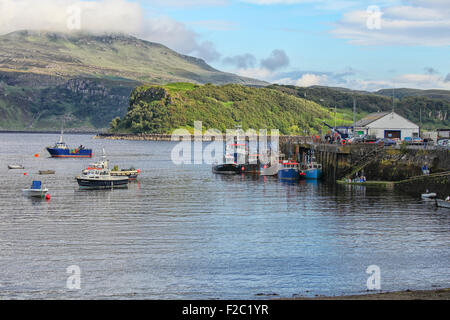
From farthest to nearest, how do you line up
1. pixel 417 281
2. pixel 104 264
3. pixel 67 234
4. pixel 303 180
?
1. pixel 303 180
2. pixel 67 234
3. pixel 104 264
4. pixel 417 281

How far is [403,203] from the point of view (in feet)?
177

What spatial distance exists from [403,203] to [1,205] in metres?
37.3

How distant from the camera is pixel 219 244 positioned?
1395 inches

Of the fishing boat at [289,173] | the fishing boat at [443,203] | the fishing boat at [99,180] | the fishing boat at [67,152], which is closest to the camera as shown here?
the fishing boat at [443,203]

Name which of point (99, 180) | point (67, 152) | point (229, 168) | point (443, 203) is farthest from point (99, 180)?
point (67, 152)

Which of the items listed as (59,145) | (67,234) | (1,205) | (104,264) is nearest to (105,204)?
(1,205)

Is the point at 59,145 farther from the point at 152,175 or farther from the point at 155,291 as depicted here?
the point at 155,291

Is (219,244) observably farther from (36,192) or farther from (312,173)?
(312,173)

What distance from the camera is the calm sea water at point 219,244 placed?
85.7 ft

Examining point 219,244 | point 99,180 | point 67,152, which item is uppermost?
point 67,152

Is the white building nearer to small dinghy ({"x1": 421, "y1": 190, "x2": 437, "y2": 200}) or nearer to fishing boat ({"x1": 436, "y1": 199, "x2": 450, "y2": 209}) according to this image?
small dinghy ({"x1": 421, "y1": 190, "x2": 437, "y2": 200})

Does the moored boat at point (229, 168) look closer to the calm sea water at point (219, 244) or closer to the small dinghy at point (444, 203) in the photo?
the calm sea water at point (219, 244)

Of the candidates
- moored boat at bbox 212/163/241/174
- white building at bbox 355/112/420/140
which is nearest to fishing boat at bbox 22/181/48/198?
moored boat at bbox 212/163/241/174

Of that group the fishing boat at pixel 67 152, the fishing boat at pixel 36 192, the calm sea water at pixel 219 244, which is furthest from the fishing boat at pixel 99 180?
the fishing boat at pixel 67 152
